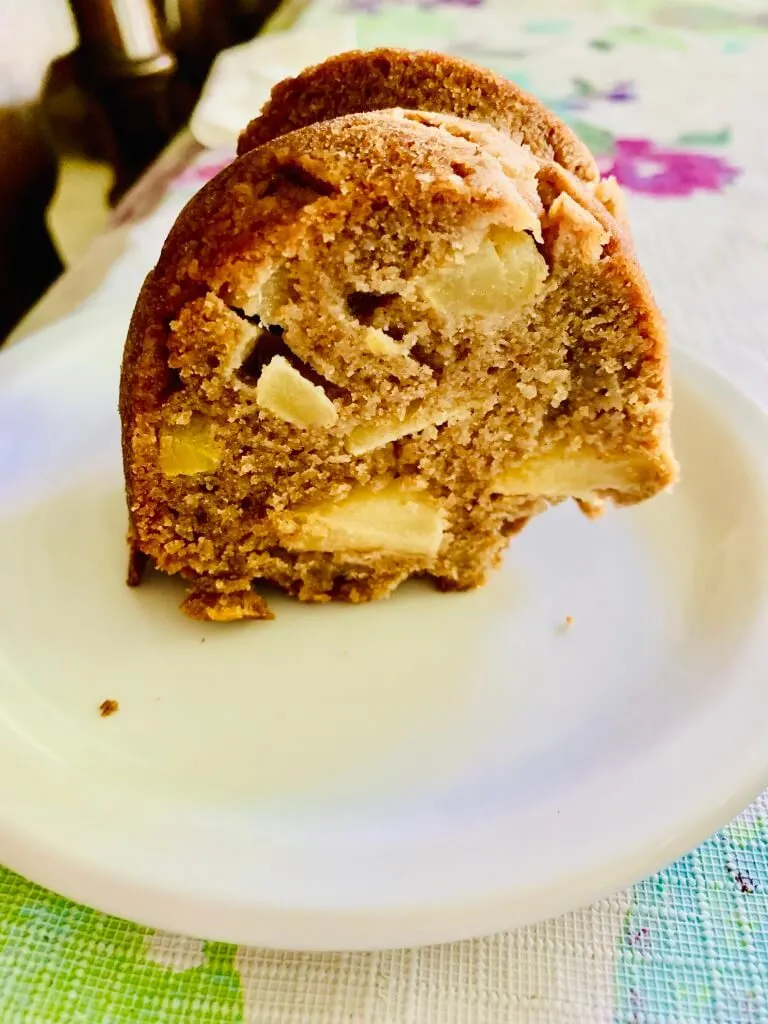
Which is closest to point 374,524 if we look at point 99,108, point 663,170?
point 663,170

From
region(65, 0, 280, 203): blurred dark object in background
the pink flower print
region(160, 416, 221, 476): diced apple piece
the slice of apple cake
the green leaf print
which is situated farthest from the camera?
region(65, 0, 280, 203): blurred dark object in background

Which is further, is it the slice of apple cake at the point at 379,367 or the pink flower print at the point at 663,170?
the pink flower print at the point at 663,170

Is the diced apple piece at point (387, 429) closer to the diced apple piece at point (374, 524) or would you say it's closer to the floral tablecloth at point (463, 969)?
Answer: the diced apple piece at point (374, 524)

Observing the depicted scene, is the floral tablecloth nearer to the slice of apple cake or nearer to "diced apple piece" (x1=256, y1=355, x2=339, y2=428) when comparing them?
the slice of apple cake

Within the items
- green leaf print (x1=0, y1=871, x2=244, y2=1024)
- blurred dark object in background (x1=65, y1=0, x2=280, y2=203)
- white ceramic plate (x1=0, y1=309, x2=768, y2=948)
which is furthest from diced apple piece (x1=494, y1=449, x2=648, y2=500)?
blurred dark object in background (x1=65, y1=0, x2=280, y2=203)

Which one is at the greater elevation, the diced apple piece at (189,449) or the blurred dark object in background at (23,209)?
the diced apple piece at (189,449)

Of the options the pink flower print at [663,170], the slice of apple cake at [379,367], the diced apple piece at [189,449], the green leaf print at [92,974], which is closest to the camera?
the green leaf print at [92,974]

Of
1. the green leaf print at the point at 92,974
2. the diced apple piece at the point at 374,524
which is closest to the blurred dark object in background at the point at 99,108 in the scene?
the diced apple piece at the point at 374,524
